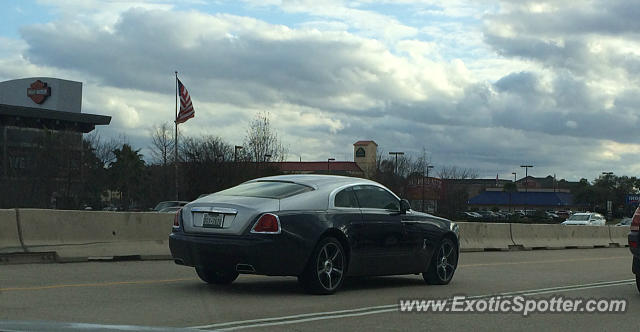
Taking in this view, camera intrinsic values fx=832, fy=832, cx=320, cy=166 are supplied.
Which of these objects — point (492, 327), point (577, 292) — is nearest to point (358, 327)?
point (492, 327)

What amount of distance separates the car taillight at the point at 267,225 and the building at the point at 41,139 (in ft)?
153

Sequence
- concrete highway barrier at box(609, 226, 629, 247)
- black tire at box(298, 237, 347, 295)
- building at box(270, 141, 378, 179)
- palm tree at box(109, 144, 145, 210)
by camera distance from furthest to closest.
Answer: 1. building at box(270, 141, 378, 179)
2. palm tree at box(109, 144, 145, 210)
3. concrete highway barrier at box(609, 226, 629, 247)
4. black tire at box(298, 237, 347, 295)

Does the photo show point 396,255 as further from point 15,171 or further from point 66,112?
point 66,112

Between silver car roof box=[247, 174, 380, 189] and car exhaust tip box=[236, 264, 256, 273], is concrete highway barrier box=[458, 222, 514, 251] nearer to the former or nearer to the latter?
silver car roof box=[247, 174, 380, 189]

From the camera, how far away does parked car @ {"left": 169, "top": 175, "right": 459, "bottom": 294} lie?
958 cm

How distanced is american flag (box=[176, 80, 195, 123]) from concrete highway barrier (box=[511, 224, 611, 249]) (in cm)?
2836

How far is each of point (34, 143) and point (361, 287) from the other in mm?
55872

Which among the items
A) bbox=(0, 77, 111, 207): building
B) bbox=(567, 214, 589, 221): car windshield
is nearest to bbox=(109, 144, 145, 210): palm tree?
bbox=(0, 77, 111, 207): building

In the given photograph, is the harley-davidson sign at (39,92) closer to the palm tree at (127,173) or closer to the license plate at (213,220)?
the palm tree at (127,173)

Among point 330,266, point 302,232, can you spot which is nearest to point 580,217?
point 330,266

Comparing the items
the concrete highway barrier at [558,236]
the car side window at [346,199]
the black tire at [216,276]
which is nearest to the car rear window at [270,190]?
the car side window at [346,199]

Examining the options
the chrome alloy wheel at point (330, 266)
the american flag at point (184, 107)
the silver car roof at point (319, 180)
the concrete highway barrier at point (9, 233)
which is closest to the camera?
the chrome alloy wheel at point (330, 266)

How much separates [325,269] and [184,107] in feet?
144

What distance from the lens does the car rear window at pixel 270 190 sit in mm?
10161
